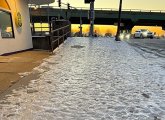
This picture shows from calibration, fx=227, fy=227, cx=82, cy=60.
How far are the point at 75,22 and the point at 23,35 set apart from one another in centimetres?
5735

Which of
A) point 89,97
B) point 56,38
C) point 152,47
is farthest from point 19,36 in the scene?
point 152,47

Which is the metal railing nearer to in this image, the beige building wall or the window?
the beige building wall

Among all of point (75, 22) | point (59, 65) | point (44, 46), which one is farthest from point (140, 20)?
point (59, 65)

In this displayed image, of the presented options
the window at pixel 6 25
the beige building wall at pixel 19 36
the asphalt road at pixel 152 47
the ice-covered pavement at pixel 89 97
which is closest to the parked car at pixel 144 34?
the asphalt road at pixel 152 47

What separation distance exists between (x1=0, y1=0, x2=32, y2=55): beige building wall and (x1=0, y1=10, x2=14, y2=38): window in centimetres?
20

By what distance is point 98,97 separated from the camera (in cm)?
455

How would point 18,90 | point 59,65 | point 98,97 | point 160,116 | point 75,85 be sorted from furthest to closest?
point 59,65 → point 75,85 → point 18,90 → point 98,97 → point 160,116

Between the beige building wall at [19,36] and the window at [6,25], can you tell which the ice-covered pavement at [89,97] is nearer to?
the beige building wall at [19,36]

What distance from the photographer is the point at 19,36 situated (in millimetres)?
11328

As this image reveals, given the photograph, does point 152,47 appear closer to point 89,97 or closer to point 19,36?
point 19,36

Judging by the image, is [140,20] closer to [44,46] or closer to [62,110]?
[44,46]

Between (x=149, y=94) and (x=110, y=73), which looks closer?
(x=149, y=94)

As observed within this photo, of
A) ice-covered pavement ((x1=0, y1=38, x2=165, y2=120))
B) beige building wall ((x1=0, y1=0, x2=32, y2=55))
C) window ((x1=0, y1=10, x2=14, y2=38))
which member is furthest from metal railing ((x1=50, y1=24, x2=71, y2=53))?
ice-covered pavement ((x1=0, y1=38, x2=165, y2=120))

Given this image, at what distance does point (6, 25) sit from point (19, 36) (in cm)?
119
